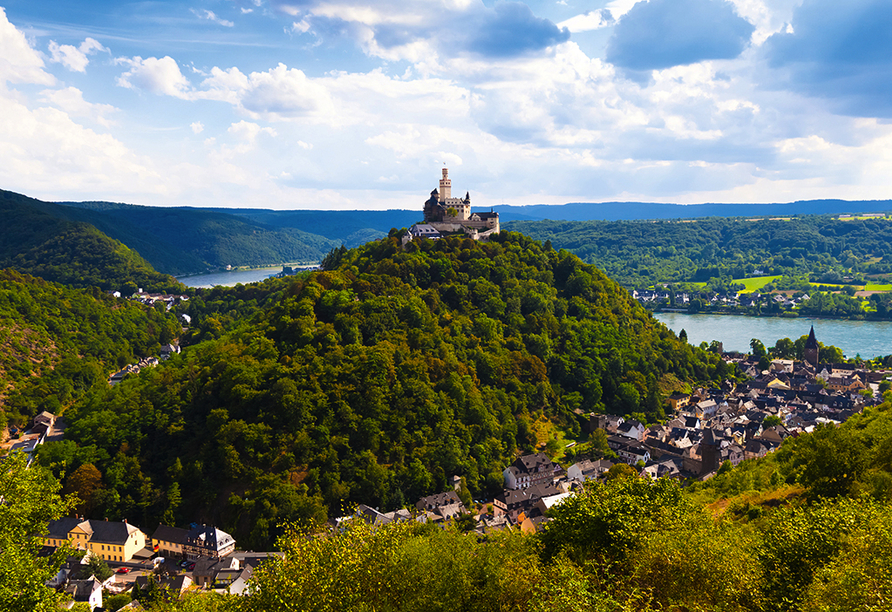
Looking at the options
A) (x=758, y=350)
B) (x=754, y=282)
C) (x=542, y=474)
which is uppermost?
(x=754, y=282)

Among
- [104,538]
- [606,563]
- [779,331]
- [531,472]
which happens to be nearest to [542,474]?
[531,472]

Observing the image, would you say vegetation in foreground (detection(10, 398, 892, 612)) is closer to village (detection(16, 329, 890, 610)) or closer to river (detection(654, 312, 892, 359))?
village (detection(16, 329, 890, 610))

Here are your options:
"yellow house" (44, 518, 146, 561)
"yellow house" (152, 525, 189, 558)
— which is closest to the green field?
"yellow house" (152, 525, 189, 558)

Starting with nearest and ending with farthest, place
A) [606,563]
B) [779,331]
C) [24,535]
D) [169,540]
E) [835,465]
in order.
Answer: [606,563], [24,535], [835,465], [169,540], [779,331]

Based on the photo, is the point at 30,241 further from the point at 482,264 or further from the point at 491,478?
the point at 491,478

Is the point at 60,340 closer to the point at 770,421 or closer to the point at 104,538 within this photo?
the point at 104,538
